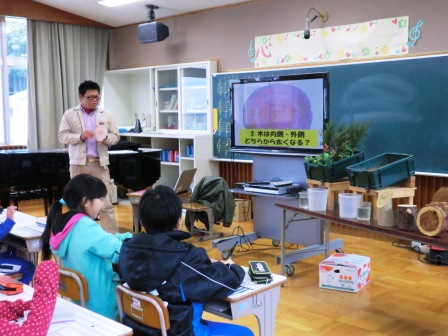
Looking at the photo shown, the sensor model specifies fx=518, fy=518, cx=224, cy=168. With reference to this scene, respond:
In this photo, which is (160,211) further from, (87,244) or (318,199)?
(318,199)

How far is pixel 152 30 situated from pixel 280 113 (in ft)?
11.6

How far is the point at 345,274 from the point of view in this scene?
13.1 feet

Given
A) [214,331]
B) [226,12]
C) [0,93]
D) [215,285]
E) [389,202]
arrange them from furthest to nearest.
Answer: [0,93]
[226,12]
[389,202]
[214,331]
[215,285]

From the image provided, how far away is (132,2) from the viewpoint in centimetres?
744

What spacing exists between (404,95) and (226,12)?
9.63ft

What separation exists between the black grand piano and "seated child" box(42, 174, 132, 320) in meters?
3.38

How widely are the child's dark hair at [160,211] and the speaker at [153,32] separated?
19.0ft

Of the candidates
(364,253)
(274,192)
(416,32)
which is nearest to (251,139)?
(274,192)

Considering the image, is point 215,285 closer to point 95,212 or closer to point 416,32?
point 95,212

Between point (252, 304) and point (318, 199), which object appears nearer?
point (252, 304)

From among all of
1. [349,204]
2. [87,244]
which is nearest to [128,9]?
[349,204]

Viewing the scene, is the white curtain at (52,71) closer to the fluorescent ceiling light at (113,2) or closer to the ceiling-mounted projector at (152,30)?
the fluorescent ceiling light at (113,2)

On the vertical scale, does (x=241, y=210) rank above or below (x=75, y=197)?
below

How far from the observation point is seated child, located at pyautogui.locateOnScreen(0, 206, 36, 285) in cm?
288
